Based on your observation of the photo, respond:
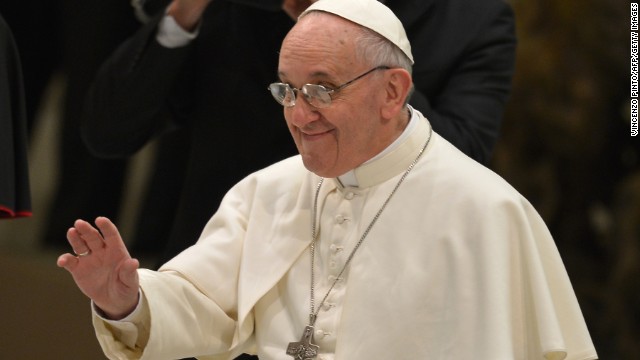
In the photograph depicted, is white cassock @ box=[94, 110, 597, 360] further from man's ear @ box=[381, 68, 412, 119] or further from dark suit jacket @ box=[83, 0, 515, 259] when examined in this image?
dark suit jacket @ box=[83, 0, 515, 259]

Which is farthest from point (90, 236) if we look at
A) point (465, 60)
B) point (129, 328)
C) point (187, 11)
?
point (465, 60)

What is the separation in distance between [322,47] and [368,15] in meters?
0.19

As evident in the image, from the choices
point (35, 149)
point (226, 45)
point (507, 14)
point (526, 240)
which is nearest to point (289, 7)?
point (226, 45)

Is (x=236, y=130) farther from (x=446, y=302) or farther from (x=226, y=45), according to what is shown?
(x=446, y=302)

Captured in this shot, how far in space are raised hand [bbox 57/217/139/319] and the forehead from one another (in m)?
0.69

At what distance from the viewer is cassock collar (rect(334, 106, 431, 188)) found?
4348mm

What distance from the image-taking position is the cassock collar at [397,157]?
4348 mm

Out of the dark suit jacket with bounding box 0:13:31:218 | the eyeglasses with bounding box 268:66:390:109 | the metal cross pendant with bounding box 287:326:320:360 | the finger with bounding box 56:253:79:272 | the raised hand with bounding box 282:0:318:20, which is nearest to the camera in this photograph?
the finger with bounding box 56:253:79:272

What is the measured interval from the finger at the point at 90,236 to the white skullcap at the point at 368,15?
93cm

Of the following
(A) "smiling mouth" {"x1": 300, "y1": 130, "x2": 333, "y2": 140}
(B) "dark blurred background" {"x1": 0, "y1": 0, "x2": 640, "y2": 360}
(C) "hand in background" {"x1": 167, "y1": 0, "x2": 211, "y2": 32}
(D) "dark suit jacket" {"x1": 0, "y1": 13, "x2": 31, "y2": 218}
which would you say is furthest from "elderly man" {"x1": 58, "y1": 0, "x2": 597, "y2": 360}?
(B) "dark blurred background" {"x1": 0, "y1": 0, "x2": 640, "y2": 360}

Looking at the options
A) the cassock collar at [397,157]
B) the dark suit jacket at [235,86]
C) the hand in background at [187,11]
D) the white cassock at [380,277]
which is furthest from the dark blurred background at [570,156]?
the cassock collar at [397,157]

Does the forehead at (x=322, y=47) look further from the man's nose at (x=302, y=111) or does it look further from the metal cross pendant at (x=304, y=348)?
the metal cross pendant at (x=304, y=348)

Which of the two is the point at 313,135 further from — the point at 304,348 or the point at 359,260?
the point at 304,348

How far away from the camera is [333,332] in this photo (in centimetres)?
429
